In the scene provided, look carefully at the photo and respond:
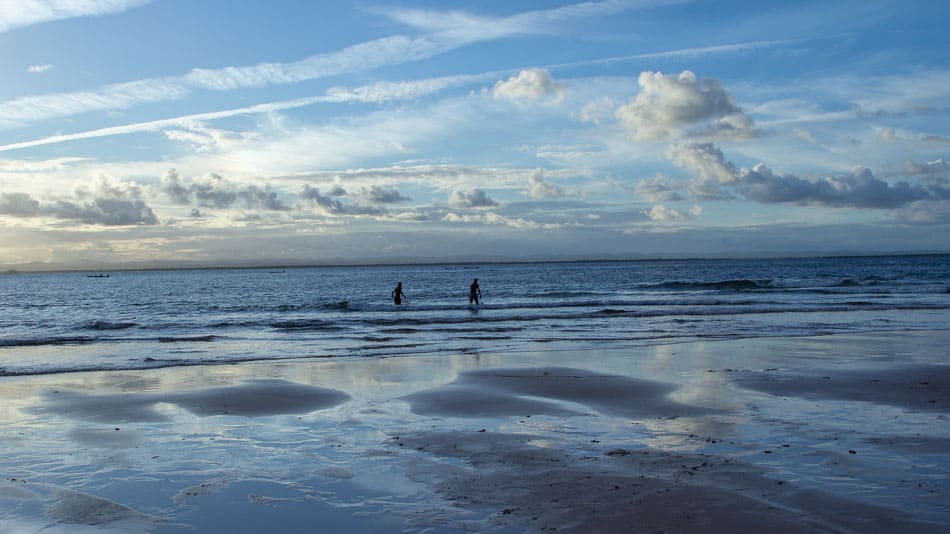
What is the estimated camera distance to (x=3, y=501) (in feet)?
24.4

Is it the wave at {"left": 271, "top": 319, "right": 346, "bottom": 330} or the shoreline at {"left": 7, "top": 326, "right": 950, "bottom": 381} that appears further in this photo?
the wave at {"left": 271, "top": 319, "right": 346, "bottom": 330}

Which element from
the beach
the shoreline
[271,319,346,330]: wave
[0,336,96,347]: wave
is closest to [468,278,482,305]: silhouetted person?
[271,319,346,330]: wave

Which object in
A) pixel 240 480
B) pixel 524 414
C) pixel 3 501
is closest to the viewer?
pixel 3 501

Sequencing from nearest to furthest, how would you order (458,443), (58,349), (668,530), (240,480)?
(668,530)
(240,480)
(458,443)
(58,349)

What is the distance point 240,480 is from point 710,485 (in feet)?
16.6

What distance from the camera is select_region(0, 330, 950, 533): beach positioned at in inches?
271

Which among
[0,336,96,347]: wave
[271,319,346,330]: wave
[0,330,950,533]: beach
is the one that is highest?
[0,330,950,533]: beach

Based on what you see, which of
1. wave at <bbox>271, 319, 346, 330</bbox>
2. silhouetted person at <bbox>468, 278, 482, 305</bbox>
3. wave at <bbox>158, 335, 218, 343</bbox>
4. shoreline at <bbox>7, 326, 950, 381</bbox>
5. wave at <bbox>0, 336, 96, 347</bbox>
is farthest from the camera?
silhouetted person at <bbox>468, 278, 482, 305</bbox>

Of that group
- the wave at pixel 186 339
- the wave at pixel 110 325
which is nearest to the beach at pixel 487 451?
the wave at pixel 186 339

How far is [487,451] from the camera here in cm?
930

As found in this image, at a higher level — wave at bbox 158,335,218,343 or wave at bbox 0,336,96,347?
wave at bbox 0,336,96,347

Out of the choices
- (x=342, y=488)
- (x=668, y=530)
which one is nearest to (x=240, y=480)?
(x=342, y=488)

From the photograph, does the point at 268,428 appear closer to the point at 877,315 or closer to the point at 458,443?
the point at 458,443

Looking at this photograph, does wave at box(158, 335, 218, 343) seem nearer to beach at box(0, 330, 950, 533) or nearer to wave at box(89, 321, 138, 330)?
wave at box(89, 321, 138, 330)
